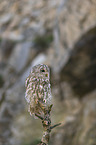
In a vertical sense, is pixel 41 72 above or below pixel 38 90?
above

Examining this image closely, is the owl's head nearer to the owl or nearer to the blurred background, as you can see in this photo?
the owl

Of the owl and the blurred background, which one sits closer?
the owl

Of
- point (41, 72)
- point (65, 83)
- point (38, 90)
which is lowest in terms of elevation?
point (38, 90)

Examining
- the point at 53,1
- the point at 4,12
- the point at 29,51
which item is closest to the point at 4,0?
the point at 4,12

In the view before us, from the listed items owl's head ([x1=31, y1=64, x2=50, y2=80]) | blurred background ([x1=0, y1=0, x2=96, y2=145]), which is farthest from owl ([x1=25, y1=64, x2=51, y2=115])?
blurred background ([x1=0, y1=0, x2=96, y2=145])

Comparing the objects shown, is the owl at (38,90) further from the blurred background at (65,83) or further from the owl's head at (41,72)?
the blurred background at (65,83)

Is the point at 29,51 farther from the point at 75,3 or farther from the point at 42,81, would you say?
the point at 42,81

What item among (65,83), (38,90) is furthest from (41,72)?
(65,83)

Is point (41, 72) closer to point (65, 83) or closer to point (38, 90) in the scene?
point (38, 90)

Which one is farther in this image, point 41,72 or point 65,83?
point 65,83
